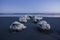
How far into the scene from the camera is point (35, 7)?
3.34ft

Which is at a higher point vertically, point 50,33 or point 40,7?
point 40,7

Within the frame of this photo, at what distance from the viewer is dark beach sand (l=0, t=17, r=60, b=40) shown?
2.67ft

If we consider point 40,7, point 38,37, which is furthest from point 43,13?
point 38,37

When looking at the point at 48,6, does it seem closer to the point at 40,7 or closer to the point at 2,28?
the point at 40,7

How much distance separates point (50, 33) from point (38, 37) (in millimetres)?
88

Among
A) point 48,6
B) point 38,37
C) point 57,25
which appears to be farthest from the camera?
point 48,6

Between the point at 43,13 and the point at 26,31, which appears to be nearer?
the point at 26,31

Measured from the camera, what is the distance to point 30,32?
87 cm

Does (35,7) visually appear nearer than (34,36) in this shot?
No

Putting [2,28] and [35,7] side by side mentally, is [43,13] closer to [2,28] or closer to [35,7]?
[35,7]

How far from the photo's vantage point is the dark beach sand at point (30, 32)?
0.81 metres

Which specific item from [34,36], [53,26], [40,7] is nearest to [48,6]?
[40,7]

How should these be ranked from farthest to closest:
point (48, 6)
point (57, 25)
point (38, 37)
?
point (48, 6) → point (57, 25) → point (38, 37)

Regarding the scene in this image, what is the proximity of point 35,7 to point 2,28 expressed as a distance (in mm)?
288
